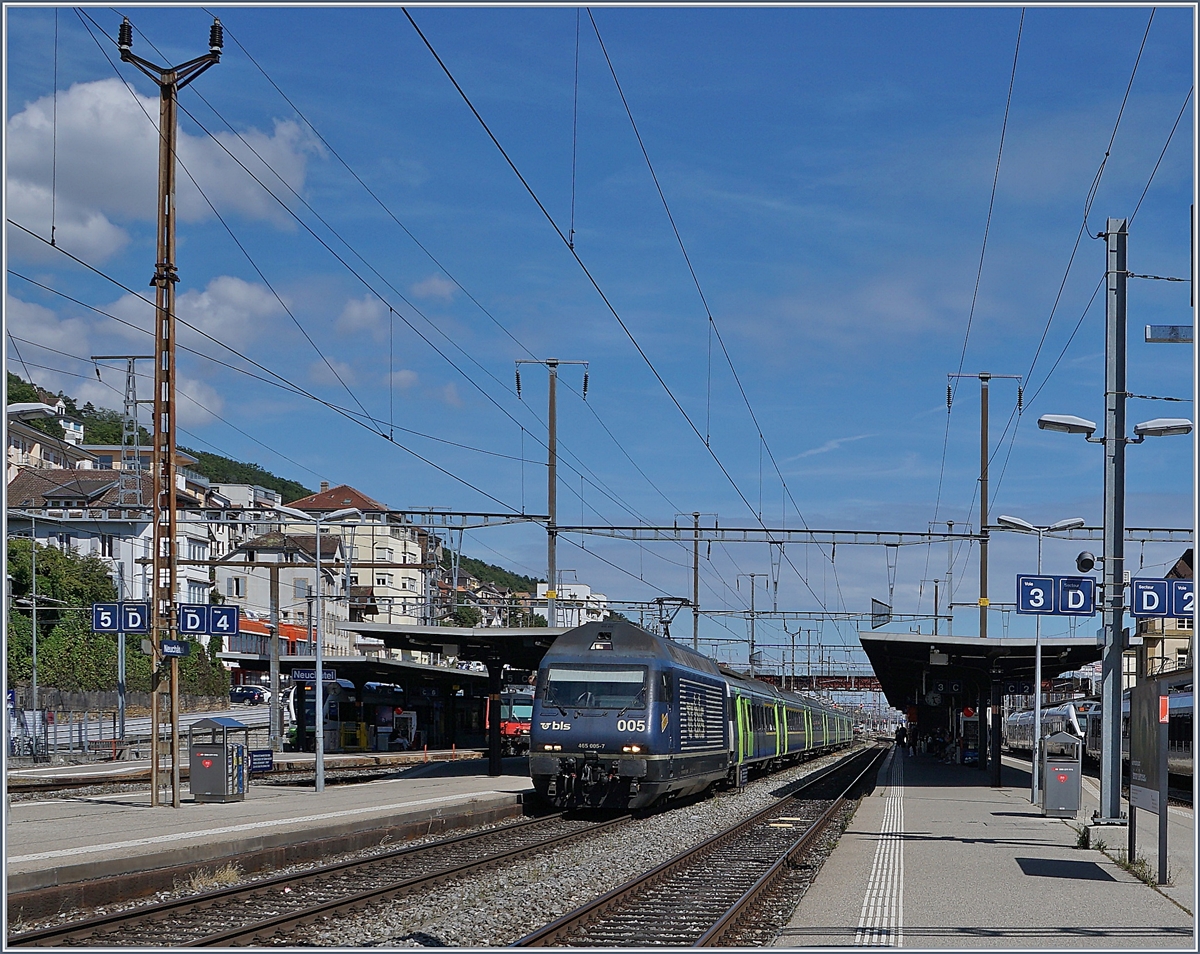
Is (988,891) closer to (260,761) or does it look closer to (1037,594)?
(1037,594)

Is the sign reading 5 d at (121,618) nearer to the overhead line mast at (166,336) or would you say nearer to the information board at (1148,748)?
the overhead line mast at (166,336)

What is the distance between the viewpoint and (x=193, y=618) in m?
22.7

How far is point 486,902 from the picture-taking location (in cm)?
1341

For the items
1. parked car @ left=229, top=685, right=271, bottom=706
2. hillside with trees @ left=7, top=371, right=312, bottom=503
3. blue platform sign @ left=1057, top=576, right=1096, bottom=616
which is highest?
hillside with trees @ left=7, top=371, right=312, bottom=503

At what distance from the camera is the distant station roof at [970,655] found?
110ft

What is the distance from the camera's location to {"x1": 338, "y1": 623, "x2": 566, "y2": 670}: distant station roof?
32.3 m

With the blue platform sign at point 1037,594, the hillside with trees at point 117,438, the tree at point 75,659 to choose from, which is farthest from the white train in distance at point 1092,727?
the hillside with trees at point 117,438

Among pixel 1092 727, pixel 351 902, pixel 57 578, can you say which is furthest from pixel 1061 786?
pixel 57 578

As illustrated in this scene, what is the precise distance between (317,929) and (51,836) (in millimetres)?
7246

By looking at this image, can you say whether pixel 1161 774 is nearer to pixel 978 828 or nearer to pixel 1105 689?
pixel 1105 689

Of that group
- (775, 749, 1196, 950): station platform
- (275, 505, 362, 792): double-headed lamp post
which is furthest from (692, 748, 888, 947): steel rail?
(275, 505, 362, 792): double-headed lamp post

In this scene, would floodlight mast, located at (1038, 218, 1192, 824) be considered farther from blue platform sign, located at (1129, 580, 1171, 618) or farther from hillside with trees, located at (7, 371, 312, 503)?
hillside with trees, located at (7, 371, 312, 503)

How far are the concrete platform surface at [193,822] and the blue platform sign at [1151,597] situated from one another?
11083 millimetres

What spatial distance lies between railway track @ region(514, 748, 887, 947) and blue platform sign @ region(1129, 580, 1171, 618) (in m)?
5.87
